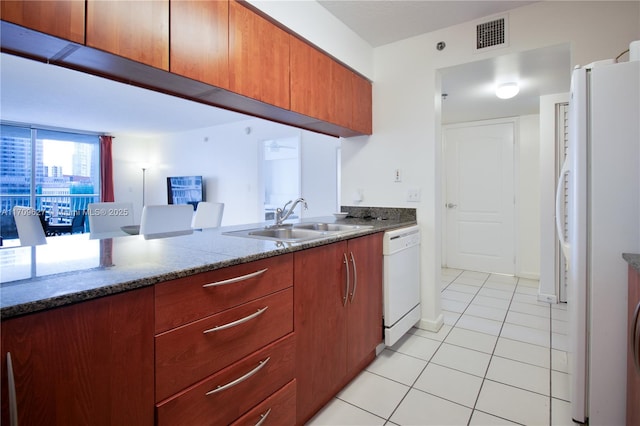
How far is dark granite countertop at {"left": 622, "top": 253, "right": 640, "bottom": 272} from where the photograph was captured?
1124 millimetres

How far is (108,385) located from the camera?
0.78 meters

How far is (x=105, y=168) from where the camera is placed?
6633 millimetres

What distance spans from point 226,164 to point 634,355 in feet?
18.2

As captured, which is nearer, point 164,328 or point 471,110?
point 164,328

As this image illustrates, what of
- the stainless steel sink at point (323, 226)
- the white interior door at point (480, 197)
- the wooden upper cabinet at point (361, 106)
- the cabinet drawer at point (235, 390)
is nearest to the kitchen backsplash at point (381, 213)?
the stainless steel sink at point (323, 226)

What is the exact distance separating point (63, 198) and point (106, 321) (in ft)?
23.2

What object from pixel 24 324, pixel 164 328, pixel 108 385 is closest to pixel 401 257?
pixel 164 328

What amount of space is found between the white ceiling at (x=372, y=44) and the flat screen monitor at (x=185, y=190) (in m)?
1.00

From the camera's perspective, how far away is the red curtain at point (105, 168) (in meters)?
6.62

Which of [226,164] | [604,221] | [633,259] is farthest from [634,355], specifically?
[226,164]

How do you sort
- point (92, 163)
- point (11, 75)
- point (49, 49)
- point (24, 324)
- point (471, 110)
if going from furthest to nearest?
1. point (92, 163)
2. point (471, 110)
3. point (11, 75)
4. point (49, 49)
5. point (24, 324)

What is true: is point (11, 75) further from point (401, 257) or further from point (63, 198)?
point (401, 257)

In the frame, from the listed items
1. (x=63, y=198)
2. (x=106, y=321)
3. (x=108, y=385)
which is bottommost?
(x=108, y=385)

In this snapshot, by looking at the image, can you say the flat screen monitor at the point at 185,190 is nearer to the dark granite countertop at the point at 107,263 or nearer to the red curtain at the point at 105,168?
the red curtain at the point at 105,168
